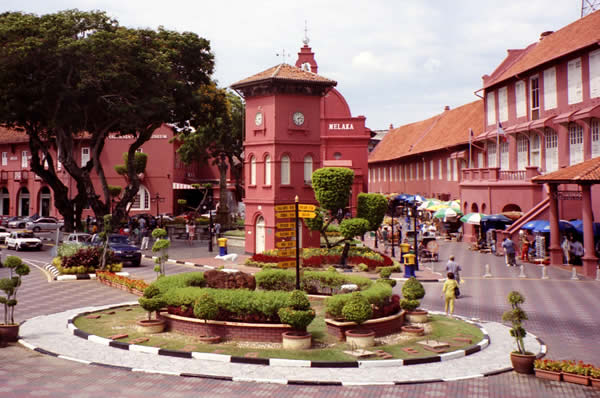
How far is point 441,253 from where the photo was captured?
3384cm

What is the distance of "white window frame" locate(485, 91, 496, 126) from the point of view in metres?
42.2

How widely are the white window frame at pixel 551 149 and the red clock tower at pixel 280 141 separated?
575 inches

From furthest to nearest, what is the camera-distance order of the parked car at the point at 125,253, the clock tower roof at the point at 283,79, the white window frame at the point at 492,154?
the white window frame at the point at 492,154 → the clock tower roof at the point at 283,79 → the parked car at the point at 125,253

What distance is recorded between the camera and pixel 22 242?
Result: 34.6 metres

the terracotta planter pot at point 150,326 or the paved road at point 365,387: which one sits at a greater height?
the terracotta planter pot at point 150,326

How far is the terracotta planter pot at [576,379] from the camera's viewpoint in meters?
10.3

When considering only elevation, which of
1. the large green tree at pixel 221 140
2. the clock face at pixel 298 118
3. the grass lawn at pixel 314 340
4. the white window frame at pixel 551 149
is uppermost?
Result: the large green tree at pixel 221 140

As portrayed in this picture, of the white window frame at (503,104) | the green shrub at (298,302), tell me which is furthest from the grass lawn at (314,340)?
the white window frame at (503,104)

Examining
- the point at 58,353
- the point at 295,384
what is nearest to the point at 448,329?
the point at 295,384

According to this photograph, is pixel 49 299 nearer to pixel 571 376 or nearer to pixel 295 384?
pixel 295 384

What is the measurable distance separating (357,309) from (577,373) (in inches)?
185

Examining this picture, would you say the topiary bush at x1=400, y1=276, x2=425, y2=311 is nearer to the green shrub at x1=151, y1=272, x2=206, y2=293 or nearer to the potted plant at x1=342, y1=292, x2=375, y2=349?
the potted plant at x1=342, y1=292, x2=375, y2=349

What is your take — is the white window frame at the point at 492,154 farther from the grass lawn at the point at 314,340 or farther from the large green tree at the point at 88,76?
the grass lawn at the point at 314,340

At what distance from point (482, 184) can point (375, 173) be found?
38206 millimetres
